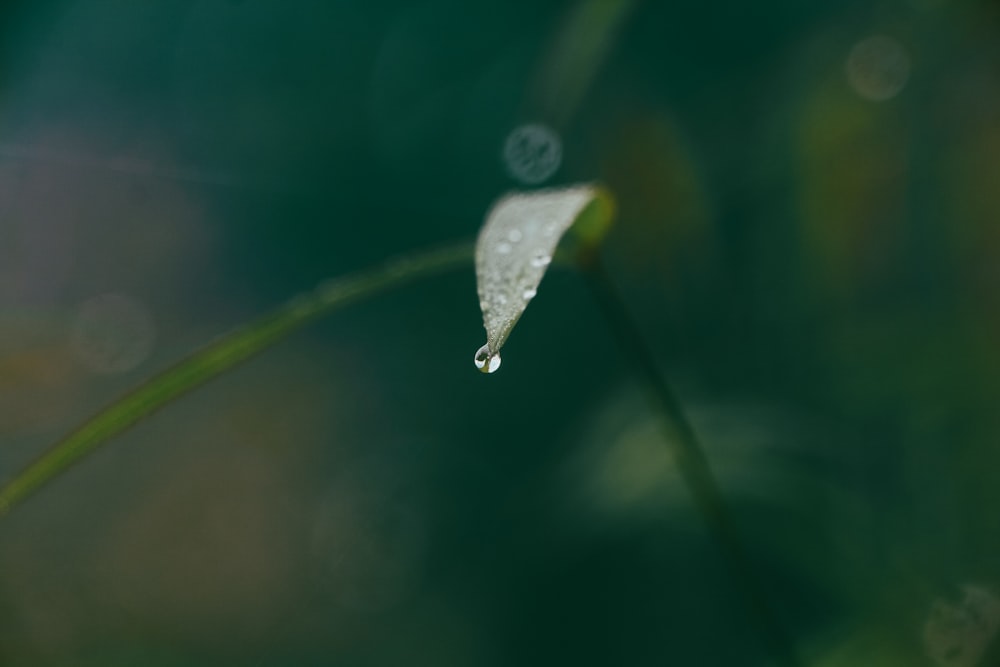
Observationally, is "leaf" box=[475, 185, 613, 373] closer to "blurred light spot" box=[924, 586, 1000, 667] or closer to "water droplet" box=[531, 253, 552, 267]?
"water droplet" box=[531, 253, 552, 267]

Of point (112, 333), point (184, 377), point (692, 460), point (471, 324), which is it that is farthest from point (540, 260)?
point (112, 333)

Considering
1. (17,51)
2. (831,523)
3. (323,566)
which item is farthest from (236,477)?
(831,523)

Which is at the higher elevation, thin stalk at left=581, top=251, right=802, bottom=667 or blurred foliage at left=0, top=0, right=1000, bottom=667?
blurred foliage at left=0, top=0, right=1000, bottom=667

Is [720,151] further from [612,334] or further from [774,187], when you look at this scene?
[612,334]

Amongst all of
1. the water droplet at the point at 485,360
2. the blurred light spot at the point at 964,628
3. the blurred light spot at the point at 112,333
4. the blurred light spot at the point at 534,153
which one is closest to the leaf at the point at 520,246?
the water droplet at the point at 485,360

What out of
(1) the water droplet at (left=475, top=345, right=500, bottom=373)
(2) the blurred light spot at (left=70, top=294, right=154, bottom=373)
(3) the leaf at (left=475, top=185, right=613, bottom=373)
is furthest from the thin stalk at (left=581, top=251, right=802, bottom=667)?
(2) the blurred light spot at (left=70, top=294, right=154, bottom=373)

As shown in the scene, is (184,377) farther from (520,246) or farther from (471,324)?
(471,324)

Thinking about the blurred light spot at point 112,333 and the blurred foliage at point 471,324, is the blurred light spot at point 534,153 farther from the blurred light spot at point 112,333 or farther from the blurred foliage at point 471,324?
the blurred light spot at point 112,333
